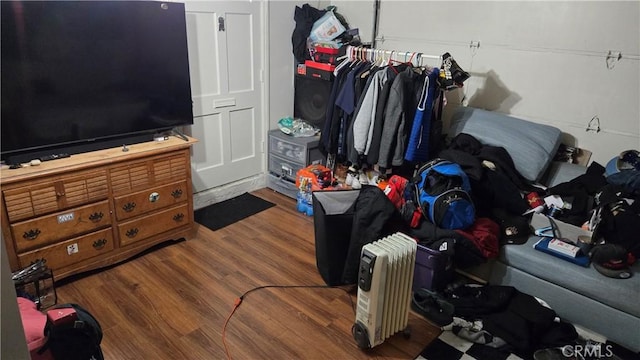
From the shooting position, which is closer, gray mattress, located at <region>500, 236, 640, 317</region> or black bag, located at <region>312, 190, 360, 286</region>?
gray mattress, located at <region>500, 236, 640, 317</region>

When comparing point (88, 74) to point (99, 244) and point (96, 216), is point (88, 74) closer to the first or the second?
point (96, 216)

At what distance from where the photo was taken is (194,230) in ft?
9.75

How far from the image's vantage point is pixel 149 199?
2.56 metres

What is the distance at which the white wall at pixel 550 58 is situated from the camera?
2496 millimetres

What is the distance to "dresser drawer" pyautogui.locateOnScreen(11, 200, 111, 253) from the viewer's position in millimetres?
2080

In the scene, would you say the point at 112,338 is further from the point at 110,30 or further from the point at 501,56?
the point at 501,56

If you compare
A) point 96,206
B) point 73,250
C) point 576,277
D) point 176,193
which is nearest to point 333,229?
point 176,193

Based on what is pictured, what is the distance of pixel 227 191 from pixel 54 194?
1.49 metres

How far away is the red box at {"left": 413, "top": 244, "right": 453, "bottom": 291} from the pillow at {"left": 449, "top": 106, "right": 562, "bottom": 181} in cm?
88

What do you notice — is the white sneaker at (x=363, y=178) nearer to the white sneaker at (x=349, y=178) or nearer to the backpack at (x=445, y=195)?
the white sneaker at (x=349, y=178)

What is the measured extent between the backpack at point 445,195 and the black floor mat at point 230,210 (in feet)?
4.81

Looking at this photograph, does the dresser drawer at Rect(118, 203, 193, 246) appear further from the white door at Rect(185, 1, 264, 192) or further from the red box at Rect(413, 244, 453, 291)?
the red box at Rect(413, 244, 453, 291)

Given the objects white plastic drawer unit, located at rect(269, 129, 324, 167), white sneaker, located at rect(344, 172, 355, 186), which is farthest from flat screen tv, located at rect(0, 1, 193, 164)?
white sneaker, located at rect(344, 172, 355, 186)

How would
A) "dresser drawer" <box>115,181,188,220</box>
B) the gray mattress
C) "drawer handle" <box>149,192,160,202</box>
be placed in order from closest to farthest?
the gray mattress < "dresser drawer" <box>115,181,188,220</box> < "drawer handle" <box>149,192,160,202</box>
